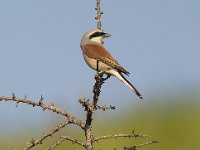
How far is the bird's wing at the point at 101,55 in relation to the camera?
31.6 feet

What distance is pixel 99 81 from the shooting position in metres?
Result: 6.90

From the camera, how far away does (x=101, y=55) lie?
9.93m

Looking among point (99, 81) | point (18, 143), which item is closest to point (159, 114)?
point (18, 143)

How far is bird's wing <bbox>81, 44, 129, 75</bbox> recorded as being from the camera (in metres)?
9.62

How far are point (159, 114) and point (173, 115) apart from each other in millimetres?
621

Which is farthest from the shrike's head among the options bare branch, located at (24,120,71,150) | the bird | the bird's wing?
bare branch, located at (24,120,71,150)

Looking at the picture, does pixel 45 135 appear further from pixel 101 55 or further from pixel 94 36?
pixel 101 55

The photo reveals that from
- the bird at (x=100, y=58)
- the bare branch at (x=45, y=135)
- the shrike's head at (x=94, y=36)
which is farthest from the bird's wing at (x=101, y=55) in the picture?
the bare branch at (x=45, y=135)

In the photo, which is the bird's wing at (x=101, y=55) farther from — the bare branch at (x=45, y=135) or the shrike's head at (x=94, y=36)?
the bare branch at (x=45, y=135)

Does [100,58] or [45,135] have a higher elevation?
[100,58]

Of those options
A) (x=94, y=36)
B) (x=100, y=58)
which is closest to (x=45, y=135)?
(x=94, y=36)

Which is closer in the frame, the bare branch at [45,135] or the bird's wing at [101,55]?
the bare branch at [45,135]

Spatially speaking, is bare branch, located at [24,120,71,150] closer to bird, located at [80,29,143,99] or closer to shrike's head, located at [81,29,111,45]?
shrike's head, located at [81,29,111,45]

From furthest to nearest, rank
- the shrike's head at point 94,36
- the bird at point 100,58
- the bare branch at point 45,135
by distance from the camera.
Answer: the bird at point 100,58 < the shrike's head at point 94,36 < the bare branch at point 45,135
